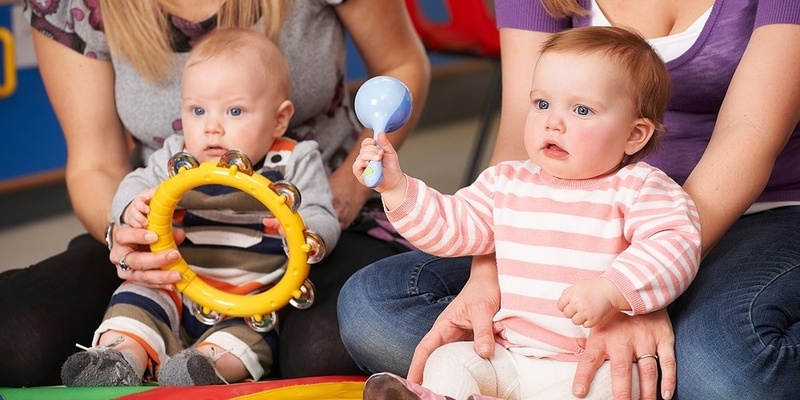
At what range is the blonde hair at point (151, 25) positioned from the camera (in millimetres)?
1653

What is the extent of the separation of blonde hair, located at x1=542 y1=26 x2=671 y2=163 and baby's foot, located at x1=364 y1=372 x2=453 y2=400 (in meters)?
0.40

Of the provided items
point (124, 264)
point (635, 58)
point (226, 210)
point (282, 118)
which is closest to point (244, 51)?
point (282, 118)

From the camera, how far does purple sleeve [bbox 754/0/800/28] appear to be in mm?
1306

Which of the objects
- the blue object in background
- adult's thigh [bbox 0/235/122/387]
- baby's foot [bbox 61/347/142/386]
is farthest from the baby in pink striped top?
the blue object in background

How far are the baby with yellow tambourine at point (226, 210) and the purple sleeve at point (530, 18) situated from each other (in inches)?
13.3

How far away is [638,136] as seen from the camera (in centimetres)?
126

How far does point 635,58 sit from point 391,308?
434mm

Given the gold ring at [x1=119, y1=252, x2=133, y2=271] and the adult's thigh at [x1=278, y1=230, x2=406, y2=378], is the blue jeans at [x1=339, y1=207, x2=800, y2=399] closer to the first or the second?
the adult's thigh at [x1=278, y1=230, x2=406, y2=378]

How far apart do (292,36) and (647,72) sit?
0.65 meters

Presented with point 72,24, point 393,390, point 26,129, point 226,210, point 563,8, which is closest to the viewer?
point 393,390

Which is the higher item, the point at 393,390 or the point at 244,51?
the point at 244,51

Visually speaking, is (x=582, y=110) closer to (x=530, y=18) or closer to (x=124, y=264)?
(x=530, y=18)

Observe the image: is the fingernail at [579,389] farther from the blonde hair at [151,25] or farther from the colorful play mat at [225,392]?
Answer: the blonde hair at [151,25]

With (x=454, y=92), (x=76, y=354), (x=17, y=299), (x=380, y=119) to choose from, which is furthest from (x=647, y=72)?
(x=454, y=92)
